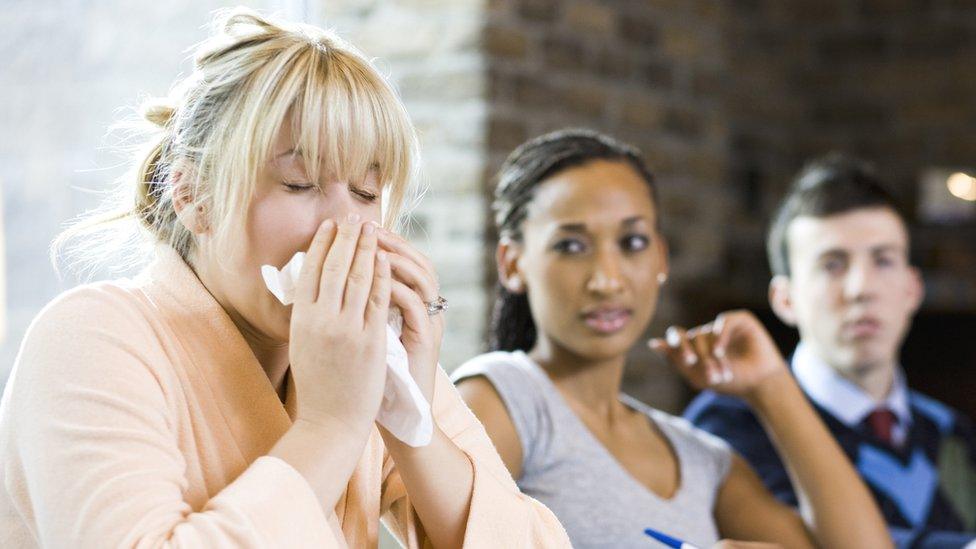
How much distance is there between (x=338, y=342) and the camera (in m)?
0.93

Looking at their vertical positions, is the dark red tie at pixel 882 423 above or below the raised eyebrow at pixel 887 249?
below

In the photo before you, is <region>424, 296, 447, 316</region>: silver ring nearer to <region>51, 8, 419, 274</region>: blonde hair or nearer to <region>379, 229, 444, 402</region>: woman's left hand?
<region>379, 229, 444, 402</region>: woman's left hand

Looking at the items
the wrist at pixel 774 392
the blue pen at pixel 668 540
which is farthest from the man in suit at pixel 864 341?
the blue pen at pixel 668 540

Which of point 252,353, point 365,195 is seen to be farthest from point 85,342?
point 365,195

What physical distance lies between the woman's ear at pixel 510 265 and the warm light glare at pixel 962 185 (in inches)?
85.9

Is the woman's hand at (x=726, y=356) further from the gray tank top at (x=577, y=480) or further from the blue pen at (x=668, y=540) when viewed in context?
the blue pen at (x=668, y=540)

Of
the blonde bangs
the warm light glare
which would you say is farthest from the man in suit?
the warm light glare

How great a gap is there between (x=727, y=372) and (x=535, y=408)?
1.08 ft

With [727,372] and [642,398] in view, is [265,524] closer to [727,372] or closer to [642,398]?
[727,372]

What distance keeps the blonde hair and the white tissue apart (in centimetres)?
6

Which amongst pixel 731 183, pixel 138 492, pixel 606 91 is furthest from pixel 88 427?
pixel 731 183

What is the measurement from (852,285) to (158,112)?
1.32 meters

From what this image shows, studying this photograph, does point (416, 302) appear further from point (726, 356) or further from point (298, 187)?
point (726, 356)

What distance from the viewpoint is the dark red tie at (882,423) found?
2098 millimetres
